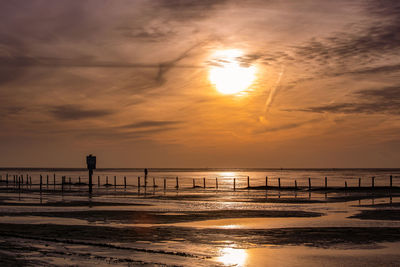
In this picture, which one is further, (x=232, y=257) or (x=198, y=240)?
(x=198, y=240)

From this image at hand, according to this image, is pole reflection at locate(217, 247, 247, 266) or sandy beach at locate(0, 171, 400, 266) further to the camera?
sandy beach at locate(0, 171, 400, 266)

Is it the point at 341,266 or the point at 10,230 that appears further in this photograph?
the point at 10,230

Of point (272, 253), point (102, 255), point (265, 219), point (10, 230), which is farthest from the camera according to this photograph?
point (265, 219)

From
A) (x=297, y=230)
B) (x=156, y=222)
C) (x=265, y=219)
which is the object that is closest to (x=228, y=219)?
(x=265, y=219)

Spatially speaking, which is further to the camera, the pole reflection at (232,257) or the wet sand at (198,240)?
the wet sand at (198,240)

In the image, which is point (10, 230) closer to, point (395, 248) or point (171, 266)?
point (171, 266)

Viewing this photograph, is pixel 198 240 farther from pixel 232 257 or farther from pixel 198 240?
pixel 232 257

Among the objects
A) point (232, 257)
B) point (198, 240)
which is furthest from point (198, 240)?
point (232, 257)

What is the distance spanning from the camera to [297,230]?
21672 mm

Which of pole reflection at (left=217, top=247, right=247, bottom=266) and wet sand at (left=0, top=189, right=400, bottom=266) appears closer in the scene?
pole reflection at (left=217, top=247, right=247, bottom=266)

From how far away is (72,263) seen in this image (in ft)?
43.4

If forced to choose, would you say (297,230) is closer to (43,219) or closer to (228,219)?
(228,219)

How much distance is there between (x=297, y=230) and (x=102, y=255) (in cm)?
1017

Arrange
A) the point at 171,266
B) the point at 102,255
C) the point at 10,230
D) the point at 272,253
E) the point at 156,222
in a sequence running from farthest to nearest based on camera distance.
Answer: the point at 156,222 → the point at 10,230 → the point at 272,253 → the point at 102,255 → the point at 171,266
